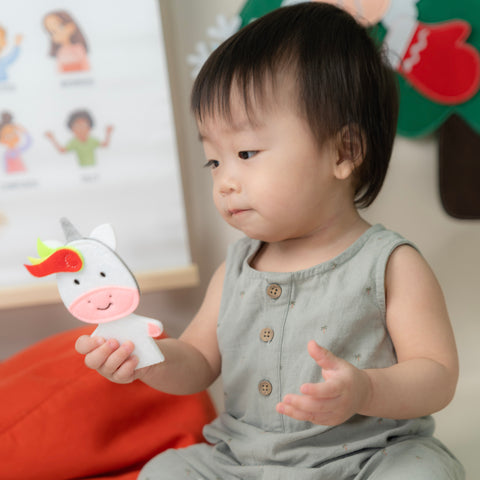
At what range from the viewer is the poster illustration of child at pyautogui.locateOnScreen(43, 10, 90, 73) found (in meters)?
1.03

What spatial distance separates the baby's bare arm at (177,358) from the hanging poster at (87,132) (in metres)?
0.26

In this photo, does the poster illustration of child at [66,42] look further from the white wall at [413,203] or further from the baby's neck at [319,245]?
the baby's neck at [319,245]

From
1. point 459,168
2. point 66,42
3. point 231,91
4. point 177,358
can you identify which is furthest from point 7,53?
point 459,168

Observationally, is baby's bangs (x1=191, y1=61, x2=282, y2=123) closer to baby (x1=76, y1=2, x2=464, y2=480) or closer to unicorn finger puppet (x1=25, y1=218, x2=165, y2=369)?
baby (x1=76, y1=2, x2=464, y2=480)

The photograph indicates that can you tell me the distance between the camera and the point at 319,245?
0.78 m

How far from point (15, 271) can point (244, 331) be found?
0.56 metres

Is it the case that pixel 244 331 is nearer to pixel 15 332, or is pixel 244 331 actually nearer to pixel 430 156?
pixel 430 156

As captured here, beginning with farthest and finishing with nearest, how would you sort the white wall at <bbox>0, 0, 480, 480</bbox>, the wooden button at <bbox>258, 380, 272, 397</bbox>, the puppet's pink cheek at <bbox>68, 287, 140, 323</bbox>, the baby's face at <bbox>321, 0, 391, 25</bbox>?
1. the white wall at <bbox>0, 0, 480, 480</bbox>
2. the baby's face at <bbox>321, 0, 391, 25</bbox>
3. the wooden button at <bbox>258, 380, 272, 397</bbox>
4. the puppet's pink cheek at <bbox>68, 287, 140, 323</bbox>

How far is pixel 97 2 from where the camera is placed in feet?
3.37

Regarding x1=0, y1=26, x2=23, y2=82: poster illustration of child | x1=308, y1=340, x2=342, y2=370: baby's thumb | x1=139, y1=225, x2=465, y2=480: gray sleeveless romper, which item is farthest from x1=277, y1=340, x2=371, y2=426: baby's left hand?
x1=0, y1=26, x2=23, y2=82: poster illustration of child

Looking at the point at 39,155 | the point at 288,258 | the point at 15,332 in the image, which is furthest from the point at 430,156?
the point at 15,332

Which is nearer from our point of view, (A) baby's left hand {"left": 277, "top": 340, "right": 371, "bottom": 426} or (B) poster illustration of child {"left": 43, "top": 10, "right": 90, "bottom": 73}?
(A) baby's left hand {"left": 277, "top": 340, "right": 371, "bottom": 426}

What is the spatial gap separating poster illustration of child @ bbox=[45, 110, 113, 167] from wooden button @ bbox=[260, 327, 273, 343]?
0.52m

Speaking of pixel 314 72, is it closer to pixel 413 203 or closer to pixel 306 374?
pixel 306 374
